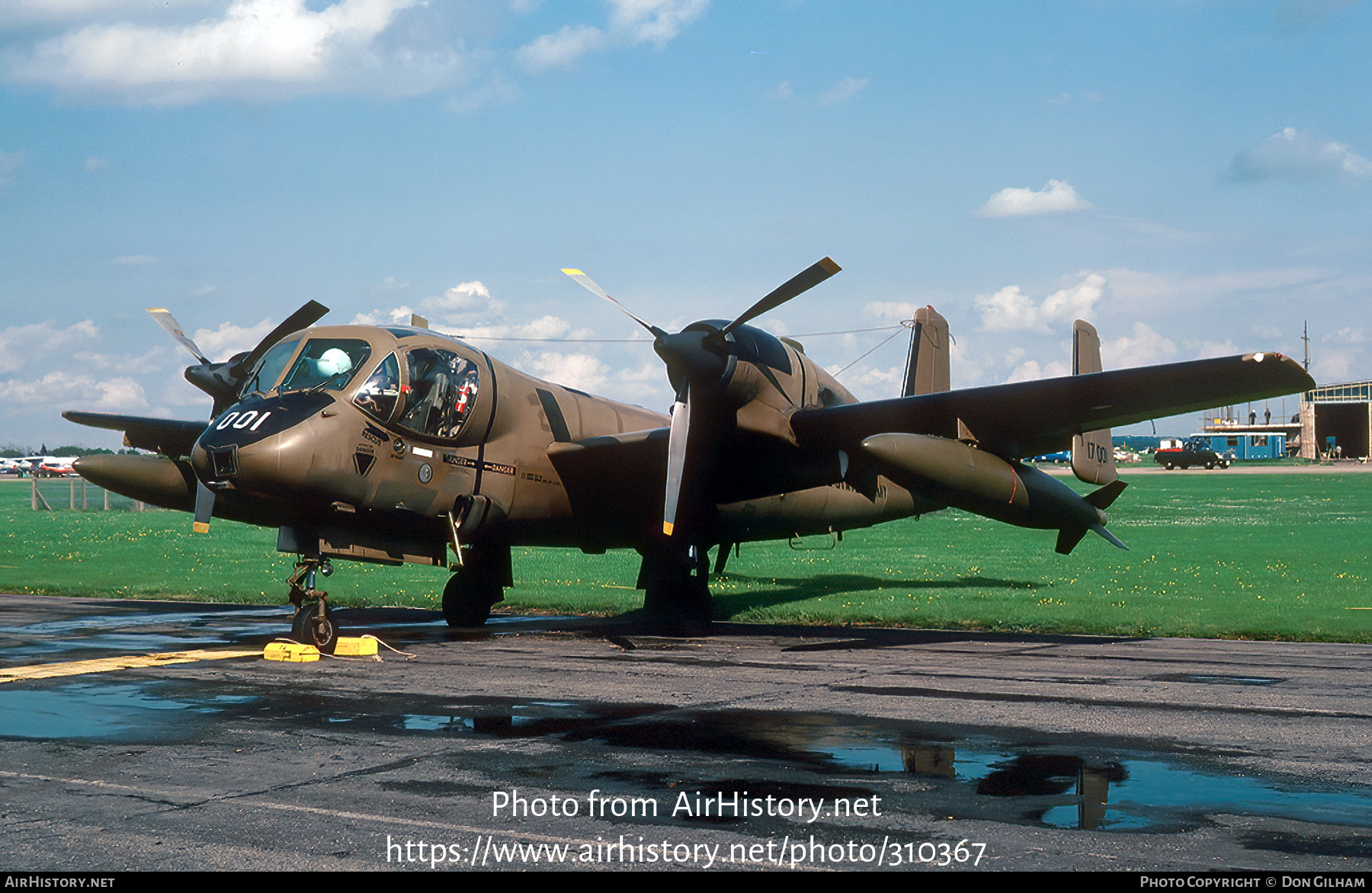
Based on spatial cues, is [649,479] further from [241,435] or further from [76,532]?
[76,532]

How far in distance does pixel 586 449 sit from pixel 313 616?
5.01 m

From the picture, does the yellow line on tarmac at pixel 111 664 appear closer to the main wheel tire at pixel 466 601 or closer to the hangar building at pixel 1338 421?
the main wheel tire at pixel 466 601

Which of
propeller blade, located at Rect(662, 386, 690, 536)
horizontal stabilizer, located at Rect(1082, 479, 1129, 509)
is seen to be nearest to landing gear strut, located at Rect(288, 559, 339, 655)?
propeller blade, located at Rect(662, 386, 690, 536)

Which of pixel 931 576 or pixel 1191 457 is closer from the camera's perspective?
pixel 931 576

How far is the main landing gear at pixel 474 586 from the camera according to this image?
18766mm

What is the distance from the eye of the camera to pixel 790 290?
16812 mm

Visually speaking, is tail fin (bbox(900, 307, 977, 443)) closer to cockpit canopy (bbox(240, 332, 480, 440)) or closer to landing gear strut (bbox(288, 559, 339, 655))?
cockpit canopy (bbox(240, 332, 480, 440))

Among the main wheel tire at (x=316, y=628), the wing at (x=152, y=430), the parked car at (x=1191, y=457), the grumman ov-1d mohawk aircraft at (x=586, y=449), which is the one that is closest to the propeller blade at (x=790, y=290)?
the grumman ov-1d mohawk aircraft at (x=586, y=449)

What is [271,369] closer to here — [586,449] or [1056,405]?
[586,449]

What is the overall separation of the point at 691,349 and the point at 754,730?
7.64 m

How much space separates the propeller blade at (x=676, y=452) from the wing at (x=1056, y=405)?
1.68m

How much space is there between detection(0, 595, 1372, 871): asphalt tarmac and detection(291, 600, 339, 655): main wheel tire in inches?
23.3

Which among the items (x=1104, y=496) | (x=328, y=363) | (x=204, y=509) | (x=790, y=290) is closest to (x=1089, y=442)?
(x=1104, y=496)
